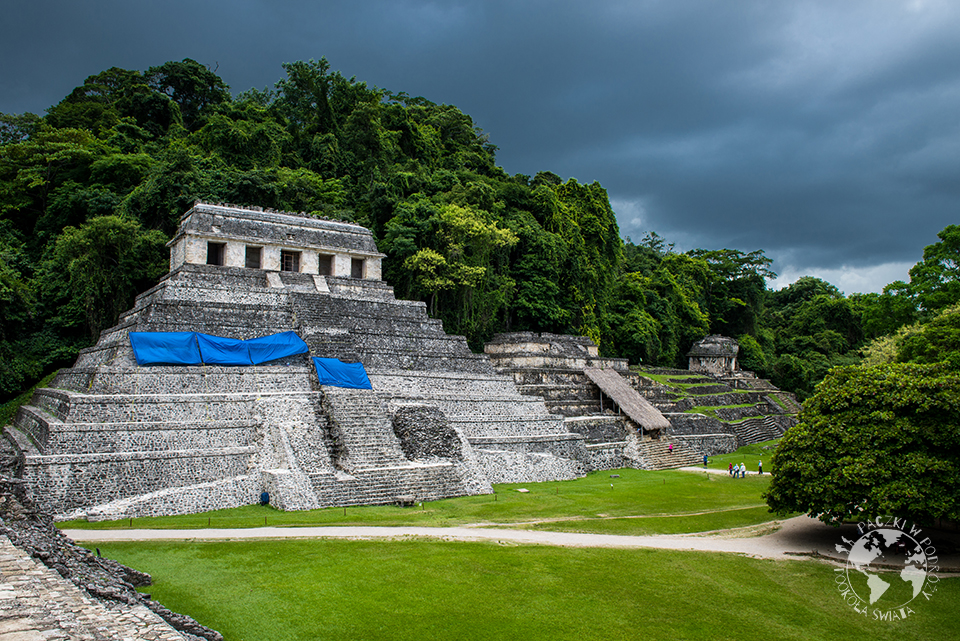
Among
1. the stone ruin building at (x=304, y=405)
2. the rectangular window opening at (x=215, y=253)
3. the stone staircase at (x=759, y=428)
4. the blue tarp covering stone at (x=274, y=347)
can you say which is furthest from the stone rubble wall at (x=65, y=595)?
the stone staircase at (x=759, y=428)

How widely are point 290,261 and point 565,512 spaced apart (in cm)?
1696

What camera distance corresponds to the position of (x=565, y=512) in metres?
17.0

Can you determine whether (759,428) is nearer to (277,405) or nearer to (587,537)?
(587,537)

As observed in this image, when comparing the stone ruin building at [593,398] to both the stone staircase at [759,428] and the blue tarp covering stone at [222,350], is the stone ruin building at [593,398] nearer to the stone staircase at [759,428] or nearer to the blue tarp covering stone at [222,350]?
the stone staircase at [759,428]

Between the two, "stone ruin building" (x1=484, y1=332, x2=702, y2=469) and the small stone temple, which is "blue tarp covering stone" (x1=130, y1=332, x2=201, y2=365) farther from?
the small stone temple

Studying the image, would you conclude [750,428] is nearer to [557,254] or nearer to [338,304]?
[557,254]

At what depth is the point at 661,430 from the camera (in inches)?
1157

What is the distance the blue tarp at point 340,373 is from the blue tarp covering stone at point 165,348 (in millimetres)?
3619

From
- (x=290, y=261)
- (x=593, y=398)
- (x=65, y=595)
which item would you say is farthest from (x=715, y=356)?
(x=65, y=595)

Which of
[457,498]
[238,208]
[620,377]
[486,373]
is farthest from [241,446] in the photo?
[620,377]

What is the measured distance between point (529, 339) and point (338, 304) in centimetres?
987

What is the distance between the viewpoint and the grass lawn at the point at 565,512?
14.9 m

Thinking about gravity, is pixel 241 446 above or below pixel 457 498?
above

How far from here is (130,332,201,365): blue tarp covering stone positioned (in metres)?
19.4
